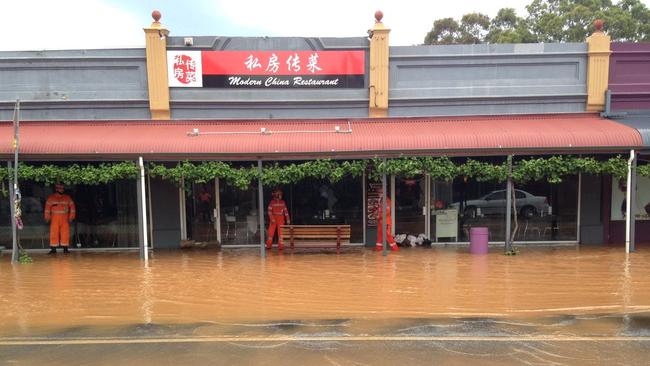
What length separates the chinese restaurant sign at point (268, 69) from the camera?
12445mm

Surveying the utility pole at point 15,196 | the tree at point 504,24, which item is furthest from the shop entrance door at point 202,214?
the tree at point 504,24

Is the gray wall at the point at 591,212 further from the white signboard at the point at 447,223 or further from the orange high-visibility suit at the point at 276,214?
the orange high-visibility suit at the point at 276,214

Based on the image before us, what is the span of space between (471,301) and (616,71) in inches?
351

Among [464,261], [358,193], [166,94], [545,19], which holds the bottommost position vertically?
[464,261]

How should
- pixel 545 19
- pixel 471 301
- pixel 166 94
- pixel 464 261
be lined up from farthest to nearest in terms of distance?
pixel 545 19 < pixel 166 94 < pixel 464 261 < pixel 471 301

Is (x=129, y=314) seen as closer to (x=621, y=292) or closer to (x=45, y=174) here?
(x=45, y=174)

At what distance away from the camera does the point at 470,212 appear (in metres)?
12.9

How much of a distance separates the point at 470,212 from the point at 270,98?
20.8ft

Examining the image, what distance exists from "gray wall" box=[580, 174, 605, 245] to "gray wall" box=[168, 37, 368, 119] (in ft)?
20.8

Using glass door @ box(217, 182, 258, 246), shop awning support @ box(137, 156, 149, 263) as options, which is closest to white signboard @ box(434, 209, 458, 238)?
glass door @ box(217, 182, 258, 246)

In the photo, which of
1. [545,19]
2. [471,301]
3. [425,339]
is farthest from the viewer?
[545,19]

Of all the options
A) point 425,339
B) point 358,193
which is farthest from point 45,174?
point 425,339

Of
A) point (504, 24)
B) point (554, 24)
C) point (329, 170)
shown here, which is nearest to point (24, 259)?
point (329, 170)

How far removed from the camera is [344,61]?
12.6 metres
